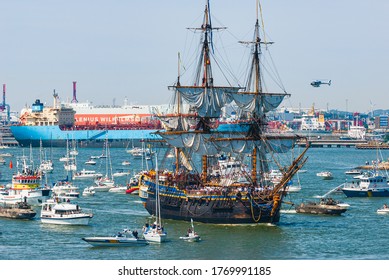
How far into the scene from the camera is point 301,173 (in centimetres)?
7431

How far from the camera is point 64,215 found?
3938 centimetres


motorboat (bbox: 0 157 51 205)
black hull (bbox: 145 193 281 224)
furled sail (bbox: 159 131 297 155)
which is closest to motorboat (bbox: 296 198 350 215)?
furled sail (bbox: 159 131 297 155)

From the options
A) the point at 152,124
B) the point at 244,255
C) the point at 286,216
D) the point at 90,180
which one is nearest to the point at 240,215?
the point at 286,216

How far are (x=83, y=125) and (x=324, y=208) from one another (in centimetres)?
9790

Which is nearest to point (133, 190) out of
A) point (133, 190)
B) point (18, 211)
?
point (133, 190)

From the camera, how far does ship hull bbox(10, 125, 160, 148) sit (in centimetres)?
12850

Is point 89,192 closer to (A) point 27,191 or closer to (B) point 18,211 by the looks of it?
(A) point 27,191

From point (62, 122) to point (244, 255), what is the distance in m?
109

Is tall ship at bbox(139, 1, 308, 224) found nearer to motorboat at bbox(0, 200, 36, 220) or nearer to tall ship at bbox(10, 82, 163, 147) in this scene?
motorboat at bbox(0, 200, 36, 220)

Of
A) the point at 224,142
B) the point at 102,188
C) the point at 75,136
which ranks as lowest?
the point at 102,188

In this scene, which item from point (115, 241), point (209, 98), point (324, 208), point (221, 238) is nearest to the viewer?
point (115, 241)

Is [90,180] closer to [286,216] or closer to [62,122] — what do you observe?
[286,216]

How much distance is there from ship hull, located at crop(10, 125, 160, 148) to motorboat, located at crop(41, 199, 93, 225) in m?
87.0

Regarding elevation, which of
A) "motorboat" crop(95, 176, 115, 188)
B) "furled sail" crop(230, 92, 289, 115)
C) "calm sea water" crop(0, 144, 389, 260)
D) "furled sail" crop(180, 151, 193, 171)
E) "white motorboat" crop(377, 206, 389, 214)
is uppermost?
"furled sail" crop(230, 92, 289, 115)
